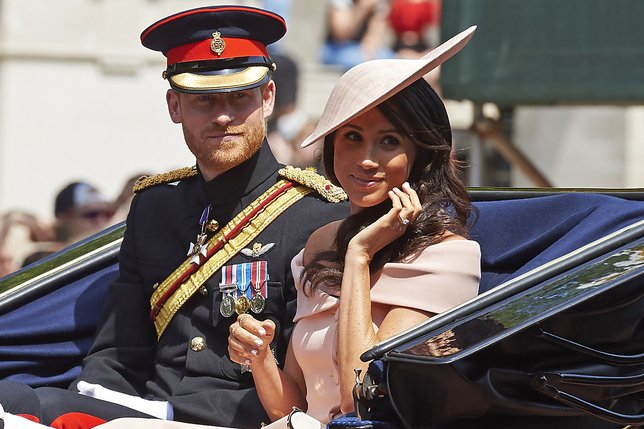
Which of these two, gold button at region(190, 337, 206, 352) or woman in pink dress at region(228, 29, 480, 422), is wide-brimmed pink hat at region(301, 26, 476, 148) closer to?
woman in pink dress at region(228, 29, 480, 422)

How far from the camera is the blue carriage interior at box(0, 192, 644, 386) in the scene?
332 centimetres

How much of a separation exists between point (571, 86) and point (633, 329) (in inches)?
130

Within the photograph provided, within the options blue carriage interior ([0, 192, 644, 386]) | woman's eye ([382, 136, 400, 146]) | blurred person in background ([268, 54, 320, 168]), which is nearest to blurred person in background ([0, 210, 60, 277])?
blurred person in background ([268, 54, 320, 168])

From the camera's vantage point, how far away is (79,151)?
1170 centimetres

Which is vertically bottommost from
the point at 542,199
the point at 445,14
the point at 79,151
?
the point at 79,151

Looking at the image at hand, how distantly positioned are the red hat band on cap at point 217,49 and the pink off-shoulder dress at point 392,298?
2.54 feet

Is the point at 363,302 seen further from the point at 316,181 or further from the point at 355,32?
the point at 355,32

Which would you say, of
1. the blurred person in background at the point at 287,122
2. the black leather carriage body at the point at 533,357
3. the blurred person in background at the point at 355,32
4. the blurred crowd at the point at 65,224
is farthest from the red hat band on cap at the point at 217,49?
the blurred person in background at the point at 355,32

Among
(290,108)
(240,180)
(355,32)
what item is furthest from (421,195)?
(355,32)

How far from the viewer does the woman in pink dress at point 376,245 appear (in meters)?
3.07

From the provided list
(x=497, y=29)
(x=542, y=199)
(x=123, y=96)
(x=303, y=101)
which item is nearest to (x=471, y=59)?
(x=497, y=29)

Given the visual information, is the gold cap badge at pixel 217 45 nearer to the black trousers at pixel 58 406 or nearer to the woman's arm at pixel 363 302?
the woman's arm at pixel 363 302

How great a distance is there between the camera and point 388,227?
3.07m

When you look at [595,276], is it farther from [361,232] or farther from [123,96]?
[123,96]
